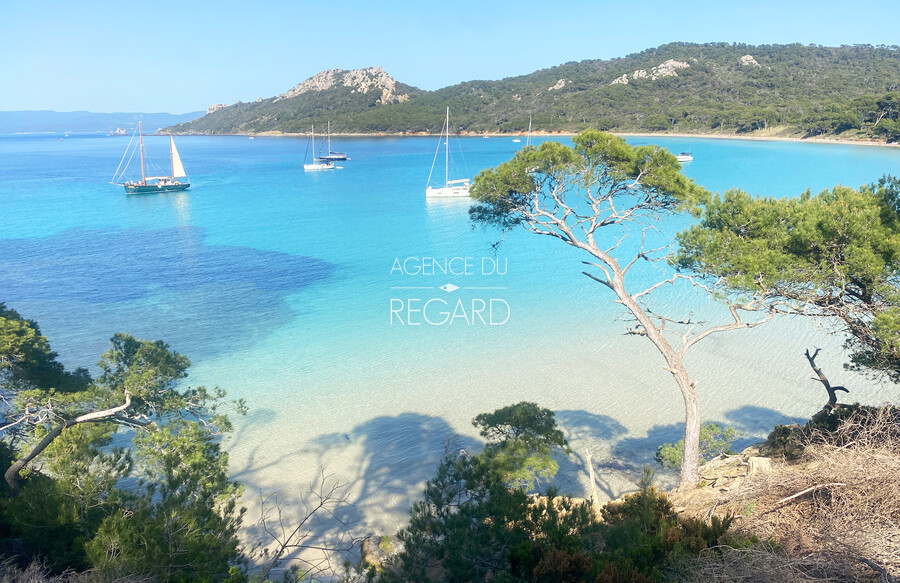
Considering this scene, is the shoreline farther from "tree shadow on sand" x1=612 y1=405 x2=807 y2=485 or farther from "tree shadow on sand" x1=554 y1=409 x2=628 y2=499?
"tree shadow on sand" x1=554 y1=409 x2=628 y2=499

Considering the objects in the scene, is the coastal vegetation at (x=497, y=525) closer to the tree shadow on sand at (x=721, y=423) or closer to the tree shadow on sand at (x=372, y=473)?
the tree shadow on sand at (x=372, y=473)

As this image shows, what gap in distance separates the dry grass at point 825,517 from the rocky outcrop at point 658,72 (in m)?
136

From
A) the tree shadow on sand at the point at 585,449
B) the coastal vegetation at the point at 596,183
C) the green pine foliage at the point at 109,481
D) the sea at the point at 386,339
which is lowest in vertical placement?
the tree shadow on sand at the point at 585,449

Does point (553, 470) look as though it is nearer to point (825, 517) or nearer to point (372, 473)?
point (825, 517)

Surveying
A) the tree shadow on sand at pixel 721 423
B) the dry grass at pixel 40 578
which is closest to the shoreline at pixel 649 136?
the tree shadow on sand at pixel 721 423

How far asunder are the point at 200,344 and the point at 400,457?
25.9 ft

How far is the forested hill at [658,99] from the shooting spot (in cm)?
8756

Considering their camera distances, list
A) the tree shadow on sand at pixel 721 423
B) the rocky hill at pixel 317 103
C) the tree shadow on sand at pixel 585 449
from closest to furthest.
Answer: the tree shadow on sand at pixel 585 449 → the tree shadow on sand at pixel 721 423 → the rocky hill at pixel 317 103

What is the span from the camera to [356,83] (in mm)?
176125

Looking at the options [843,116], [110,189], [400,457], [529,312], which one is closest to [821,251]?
[400,457]

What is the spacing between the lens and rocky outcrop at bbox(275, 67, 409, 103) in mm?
169500

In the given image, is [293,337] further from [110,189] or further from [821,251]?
[110,189]

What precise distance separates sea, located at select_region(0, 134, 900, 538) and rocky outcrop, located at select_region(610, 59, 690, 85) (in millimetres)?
104372

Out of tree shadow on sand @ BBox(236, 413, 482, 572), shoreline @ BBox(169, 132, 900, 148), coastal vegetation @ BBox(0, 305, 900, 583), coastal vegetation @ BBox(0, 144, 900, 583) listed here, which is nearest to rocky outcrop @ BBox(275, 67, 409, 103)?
shoreline @ BBox(169, 132, 900, 148)
